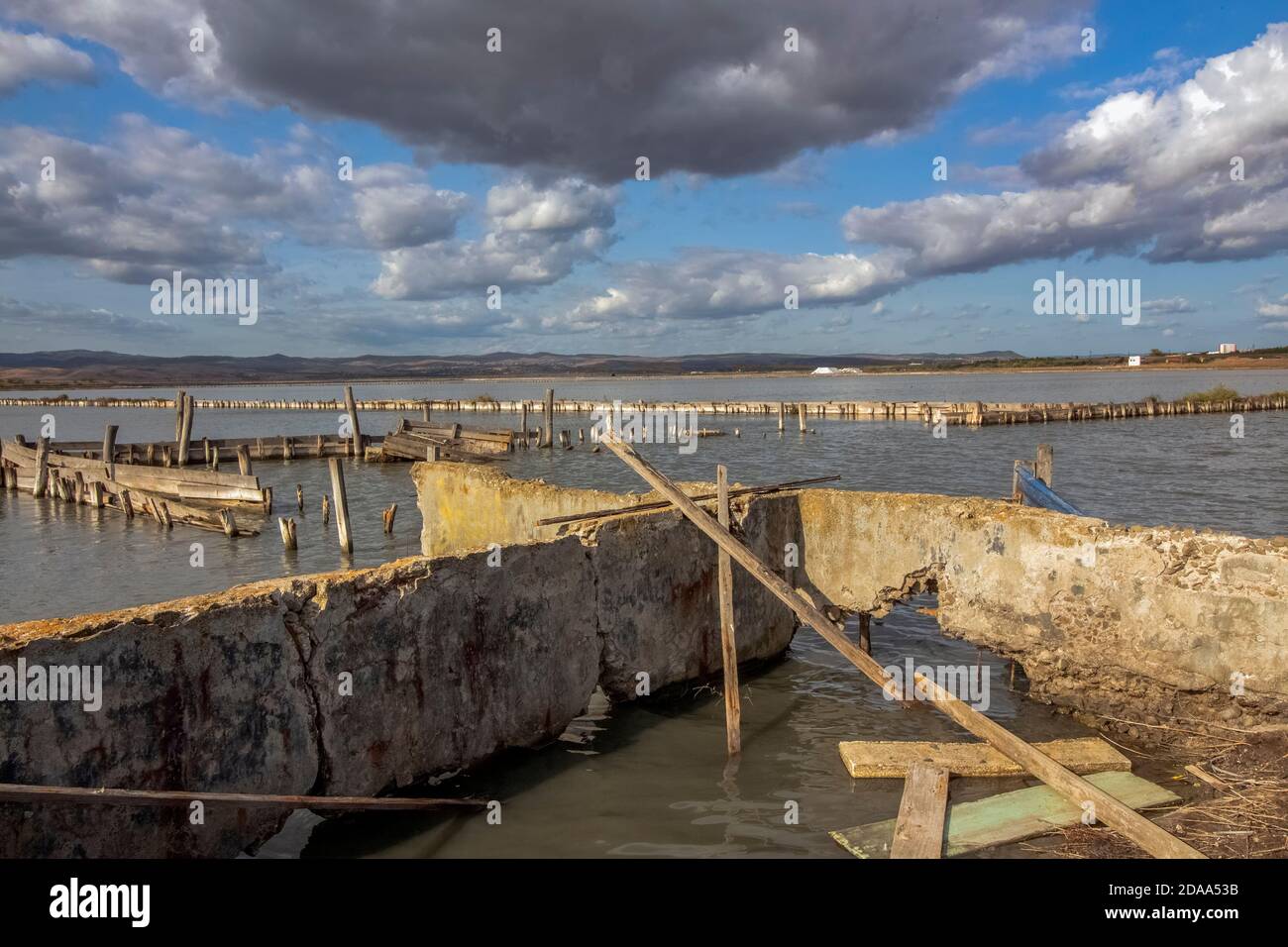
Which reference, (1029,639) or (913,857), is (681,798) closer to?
(913,857)

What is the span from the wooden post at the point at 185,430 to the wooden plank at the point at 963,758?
107ft

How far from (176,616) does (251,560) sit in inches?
536

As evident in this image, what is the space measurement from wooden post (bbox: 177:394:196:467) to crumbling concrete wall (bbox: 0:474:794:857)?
30.4 m

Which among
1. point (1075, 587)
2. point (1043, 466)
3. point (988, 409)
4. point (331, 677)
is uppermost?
point (988, 409)

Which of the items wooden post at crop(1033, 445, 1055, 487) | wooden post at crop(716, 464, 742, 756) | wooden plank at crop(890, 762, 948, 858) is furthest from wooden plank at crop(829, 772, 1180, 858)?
wooden post at crop(1033, 445, 1055, 487)

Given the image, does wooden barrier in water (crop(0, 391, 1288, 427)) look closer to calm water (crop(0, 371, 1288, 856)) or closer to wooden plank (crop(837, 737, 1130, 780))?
calm water (crop(0, 371, 1288, 856))

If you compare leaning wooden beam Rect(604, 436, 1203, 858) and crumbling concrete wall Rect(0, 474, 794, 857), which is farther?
leaning wooden beam Rect(604, 436, 1203, 858)

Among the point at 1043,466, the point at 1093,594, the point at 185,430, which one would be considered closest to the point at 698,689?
the point at 1093,594

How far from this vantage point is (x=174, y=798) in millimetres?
4879

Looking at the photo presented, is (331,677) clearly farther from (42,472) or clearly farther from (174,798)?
(42,472)

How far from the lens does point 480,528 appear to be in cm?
1284

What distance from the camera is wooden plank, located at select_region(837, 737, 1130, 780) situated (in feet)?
23.5

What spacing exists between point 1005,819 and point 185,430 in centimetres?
3515

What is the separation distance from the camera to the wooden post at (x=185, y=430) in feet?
108
